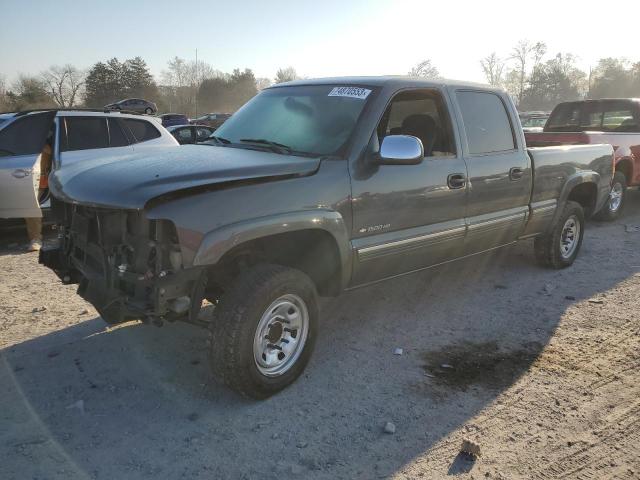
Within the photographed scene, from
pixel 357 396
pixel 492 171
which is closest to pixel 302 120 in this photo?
pixel 492 171

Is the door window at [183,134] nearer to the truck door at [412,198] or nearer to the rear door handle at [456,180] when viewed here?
the truck door at [412,198]

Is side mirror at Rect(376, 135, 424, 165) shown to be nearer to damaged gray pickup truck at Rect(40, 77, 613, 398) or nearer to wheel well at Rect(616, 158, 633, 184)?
damaged gray pickup truck at Rect(40, 77, 613, 398)

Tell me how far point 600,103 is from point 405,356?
26.7 feet

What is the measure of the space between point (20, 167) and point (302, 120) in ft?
14.5

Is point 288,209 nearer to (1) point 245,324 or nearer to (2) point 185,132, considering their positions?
(1) point 245,324

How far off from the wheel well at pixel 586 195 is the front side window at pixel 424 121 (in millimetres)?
2529

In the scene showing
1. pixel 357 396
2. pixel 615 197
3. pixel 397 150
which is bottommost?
pixel 357 396

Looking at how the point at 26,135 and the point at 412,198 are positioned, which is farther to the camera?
the point at 26,135

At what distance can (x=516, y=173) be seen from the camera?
481cm

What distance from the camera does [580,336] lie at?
4.21 meters

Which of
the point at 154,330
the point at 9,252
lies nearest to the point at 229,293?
the point at 154,330

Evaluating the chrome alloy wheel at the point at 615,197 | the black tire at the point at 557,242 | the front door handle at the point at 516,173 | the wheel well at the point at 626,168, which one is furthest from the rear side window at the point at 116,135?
the wheel well at the point at 626,168

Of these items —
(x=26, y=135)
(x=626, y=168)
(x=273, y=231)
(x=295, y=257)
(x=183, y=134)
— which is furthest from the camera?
(x=183, y=134)

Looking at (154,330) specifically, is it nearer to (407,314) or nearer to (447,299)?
(407,314)
